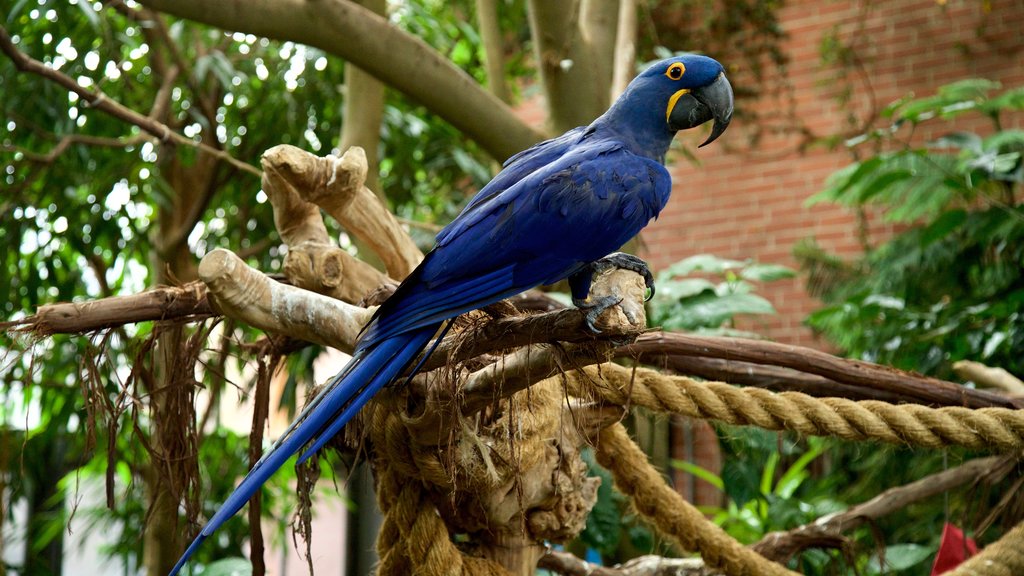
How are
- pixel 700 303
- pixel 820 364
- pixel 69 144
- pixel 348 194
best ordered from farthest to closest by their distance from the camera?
pixel 69 144
pixel 700 303
pixel 820 364
pixel 348 194

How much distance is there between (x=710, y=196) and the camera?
3689mm

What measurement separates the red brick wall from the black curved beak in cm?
227

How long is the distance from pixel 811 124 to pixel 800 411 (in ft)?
8.94

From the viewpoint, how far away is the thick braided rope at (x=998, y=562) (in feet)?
4.18

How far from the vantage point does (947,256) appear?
2385 millimetres

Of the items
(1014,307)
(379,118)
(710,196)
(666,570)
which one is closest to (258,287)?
(666,570)

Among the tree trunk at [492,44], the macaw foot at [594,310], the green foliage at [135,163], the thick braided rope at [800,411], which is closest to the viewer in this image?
the macaw foot at [594,310]

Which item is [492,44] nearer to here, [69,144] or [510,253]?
[69,144]

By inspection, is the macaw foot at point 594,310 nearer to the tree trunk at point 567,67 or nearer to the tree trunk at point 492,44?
the tree trunk at point 567,67

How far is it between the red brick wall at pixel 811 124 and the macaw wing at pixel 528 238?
2.44 meters

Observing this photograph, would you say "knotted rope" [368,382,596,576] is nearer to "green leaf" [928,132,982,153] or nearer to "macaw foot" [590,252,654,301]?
"macaw foot" [590,252,654,301]

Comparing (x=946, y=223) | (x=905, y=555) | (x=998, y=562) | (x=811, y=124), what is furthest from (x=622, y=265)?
(x=811, y=124)

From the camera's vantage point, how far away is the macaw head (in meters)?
1.00

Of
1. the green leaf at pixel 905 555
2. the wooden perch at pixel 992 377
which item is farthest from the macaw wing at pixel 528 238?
the green leaf at pixel 905 555
